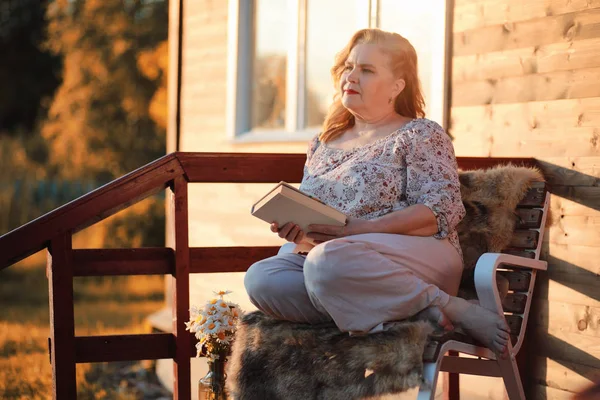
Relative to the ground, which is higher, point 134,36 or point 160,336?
point 134,36

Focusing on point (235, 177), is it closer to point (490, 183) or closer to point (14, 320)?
point (490, 183)

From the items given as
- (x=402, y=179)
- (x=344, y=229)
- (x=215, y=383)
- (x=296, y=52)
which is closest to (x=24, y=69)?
(x=296, y=52)

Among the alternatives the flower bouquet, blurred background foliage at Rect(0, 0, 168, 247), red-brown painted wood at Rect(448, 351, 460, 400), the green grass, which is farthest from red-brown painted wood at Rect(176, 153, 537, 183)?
blurred background foliage at Rect(0, 0, 168, 247)

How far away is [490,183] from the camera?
138 inches

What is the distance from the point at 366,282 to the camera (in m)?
2.79

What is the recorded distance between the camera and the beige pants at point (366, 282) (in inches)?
110

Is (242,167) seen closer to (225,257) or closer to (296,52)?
(225,257)

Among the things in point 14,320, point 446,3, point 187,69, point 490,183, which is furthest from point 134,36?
point 490,183

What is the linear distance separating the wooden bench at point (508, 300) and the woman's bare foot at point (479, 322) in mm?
36

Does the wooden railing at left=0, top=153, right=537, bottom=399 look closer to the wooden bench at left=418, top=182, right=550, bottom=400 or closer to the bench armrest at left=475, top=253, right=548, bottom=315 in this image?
the wooden bench at left=418, top=182, right=550, bottom=400

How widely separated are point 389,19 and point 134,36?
13.7 meters

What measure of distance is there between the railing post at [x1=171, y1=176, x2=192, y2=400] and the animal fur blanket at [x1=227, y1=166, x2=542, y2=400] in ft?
1.72

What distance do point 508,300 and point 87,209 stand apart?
1.52 meters

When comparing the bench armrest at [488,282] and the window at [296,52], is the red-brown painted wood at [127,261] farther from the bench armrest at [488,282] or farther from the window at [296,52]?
the window at [296,52]
